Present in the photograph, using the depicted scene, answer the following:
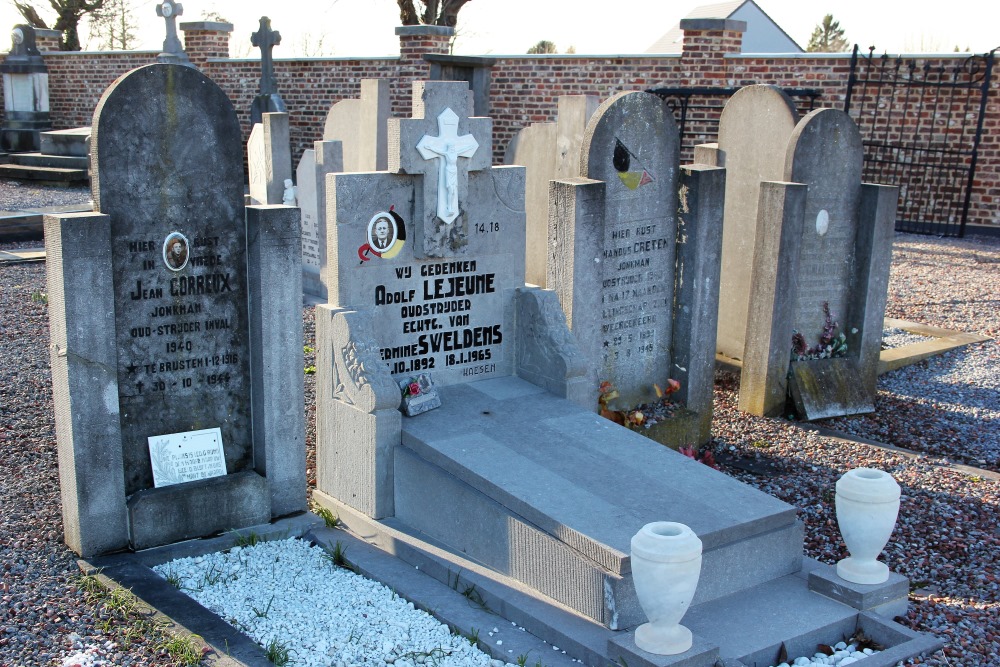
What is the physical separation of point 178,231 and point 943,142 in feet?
40.2

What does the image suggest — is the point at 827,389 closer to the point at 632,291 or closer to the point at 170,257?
the point at 632,291

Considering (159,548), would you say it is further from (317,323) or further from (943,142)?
(943,142)

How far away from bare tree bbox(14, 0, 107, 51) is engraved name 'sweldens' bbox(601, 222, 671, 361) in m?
26.4

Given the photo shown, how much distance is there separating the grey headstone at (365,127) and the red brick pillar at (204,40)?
1013cm

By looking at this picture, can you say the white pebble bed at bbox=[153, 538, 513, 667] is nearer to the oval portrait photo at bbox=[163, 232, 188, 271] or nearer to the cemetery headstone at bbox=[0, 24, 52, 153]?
the oval portrait photo at bbox=[163, 232, 188, 271]

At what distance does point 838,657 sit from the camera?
→ 156 inches

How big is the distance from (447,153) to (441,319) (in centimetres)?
88

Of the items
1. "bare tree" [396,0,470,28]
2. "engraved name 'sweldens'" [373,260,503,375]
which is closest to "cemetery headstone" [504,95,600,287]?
"engraved name 'sweldens'" [373,260,503,375]

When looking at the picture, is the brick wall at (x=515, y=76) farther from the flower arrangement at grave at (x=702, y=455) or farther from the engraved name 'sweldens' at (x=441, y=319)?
the engraved name 'sweldens' at (x=441, y=319)

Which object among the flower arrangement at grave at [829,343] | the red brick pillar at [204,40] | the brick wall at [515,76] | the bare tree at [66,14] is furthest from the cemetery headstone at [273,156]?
the bare tree at [66,14]

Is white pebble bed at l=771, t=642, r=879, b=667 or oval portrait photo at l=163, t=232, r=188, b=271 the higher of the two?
oval portrait photo at l=163, t=232, r=188, b=271

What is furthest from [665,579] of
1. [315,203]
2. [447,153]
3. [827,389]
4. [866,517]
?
[315,203]

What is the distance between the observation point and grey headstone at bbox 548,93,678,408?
6.12 meters

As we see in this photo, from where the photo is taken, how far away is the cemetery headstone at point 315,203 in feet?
33.6
